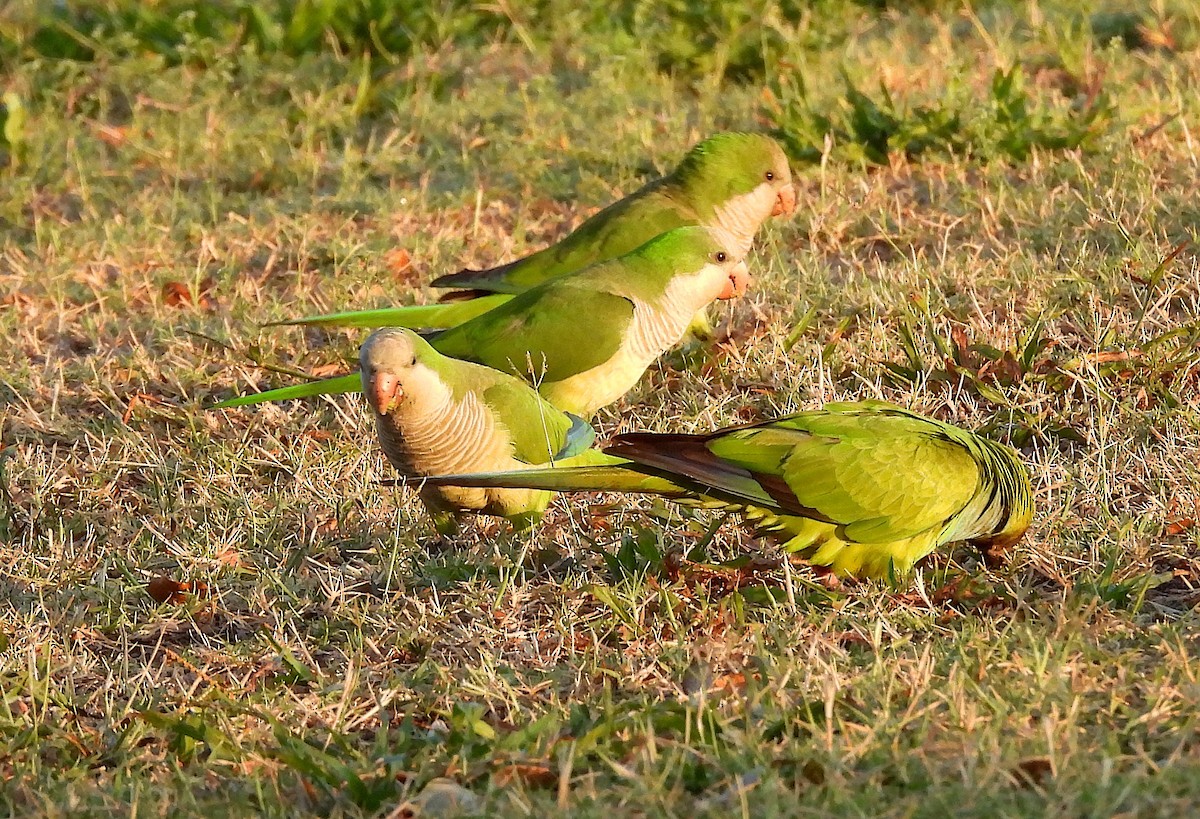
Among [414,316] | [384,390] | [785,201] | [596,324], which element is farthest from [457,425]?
[785,201]

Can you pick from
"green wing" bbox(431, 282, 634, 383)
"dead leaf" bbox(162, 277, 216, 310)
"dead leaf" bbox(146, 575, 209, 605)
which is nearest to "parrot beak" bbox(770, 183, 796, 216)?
"green wing" bbox(431, 282, 634, 383)

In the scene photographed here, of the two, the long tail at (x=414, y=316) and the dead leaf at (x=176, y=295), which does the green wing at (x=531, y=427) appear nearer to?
the long tail at (x=414, y=316)

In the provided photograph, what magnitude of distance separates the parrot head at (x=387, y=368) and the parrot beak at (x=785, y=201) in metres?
2.14

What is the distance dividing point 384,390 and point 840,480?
3.53 ft

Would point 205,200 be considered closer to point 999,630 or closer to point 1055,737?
point 999,630

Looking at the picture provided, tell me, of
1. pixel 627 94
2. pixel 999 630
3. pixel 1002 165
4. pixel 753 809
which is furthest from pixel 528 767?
pixel 627 94

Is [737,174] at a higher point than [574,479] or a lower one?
lower

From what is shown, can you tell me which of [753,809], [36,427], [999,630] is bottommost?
[36,427]

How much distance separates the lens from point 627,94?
21.8 ft

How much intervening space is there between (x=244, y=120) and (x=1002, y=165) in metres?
3.35

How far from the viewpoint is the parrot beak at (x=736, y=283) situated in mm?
A: 4574

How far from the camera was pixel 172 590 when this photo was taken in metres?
3.73

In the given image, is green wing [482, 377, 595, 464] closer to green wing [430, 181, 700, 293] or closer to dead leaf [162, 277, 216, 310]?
green wing [430, 181, 700, 293]

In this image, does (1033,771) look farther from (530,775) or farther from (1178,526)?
(1178,526)
